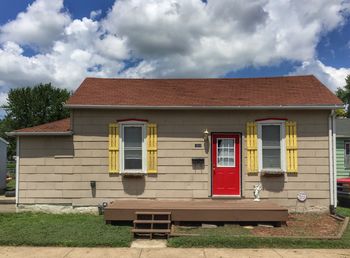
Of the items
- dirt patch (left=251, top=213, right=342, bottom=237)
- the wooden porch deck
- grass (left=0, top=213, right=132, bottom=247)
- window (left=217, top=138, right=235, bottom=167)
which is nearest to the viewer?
grass (left=0, top=213, right=132, bottom=247)

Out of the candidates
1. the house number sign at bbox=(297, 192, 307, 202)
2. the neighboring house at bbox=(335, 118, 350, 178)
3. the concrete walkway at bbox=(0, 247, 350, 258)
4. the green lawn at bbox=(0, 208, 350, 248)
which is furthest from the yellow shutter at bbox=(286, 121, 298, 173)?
the neighboring house at bbox=(335, 118, 350, 178)

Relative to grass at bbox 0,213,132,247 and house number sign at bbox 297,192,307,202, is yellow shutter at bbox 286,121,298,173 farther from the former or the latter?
grass at bbox 0,213,132,247

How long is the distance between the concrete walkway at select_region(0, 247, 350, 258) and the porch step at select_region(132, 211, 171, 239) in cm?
93

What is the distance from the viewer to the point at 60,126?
472 inches

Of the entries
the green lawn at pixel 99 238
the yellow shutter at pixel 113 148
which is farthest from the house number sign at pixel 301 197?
the yellow shutter at pixel 113 148

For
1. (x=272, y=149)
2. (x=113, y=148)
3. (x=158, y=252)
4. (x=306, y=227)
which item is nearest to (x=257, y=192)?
(x=272, y=149)

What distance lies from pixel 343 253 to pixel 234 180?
14.4 feet

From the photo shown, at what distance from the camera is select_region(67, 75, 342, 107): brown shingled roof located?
450 inches

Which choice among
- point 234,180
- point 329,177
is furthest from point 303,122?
point 234,180

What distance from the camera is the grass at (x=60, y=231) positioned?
8.00 m

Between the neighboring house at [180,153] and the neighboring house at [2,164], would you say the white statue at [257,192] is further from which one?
the neighboring house at [2,164]

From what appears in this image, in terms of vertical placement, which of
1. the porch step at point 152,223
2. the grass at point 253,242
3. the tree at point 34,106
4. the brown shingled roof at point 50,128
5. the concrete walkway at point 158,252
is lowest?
the concrete walkway at point 158,252

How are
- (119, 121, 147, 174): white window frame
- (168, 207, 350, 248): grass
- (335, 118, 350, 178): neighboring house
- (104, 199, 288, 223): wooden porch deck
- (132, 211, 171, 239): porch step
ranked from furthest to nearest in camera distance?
(335, 118, 350, 178): neighboring house → (119, 121, 147, 174): white window frame → (104, 199, 288, 223): wooden porch deck → (132, 211, 171, 239): porch step → (168, 207, 350, 248): grass

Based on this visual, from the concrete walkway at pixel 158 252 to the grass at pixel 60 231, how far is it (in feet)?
0.87
